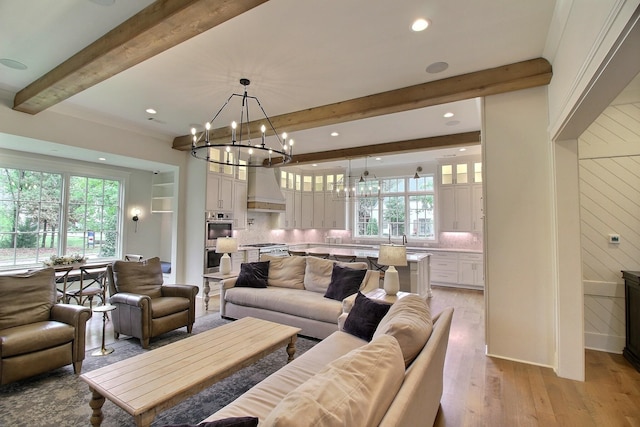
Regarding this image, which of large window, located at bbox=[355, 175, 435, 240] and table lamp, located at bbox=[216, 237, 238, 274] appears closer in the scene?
table lamp, located at bbox=[216, 237, 238, 274]

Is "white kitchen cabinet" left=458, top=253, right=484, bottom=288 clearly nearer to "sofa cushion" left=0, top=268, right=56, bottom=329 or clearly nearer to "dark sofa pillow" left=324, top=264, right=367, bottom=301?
"dark sofa pillow" left=324, top=264, right=367, bottom=301

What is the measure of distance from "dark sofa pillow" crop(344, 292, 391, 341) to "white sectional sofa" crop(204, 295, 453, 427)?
35 centimetres

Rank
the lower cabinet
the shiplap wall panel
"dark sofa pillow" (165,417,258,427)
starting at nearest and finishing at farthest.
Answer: "dark sofa pillow" (165,417,258,427) < the shiplap wall panel < the lower cabinet

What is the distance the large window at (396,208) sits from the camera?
319 inches

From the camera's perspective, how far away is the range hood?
7121 millimetres

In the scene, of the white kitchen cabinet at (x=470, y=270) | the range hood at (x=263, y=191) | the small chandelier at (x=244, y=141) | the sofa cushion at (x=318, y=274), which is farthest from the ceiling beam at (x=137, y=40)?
the white kitchen cabinet at (x=470, y=270)

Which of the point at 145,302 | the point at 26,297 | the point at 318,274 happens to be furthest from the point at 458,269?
the point at 26,297

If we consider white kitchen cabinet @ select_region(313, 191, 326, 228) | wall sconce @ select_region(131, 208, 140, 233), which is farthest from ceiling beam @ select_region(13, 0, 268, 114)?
white kitchen cabinet @ select_region(313, 191, 326, 228)

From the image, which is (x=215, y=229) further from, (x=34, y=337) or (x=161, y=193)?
(x=34, y=337)

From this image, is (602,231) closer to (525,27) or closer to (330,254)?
(525,27)

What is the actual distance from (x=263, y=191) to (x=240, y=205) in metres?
0.68

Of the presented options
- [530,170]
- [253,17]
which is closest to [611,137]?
[530,170]

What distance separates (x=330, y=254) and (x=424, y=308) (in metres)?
3.58

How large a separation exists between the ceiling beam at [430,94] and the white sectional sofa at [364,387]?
248cm
